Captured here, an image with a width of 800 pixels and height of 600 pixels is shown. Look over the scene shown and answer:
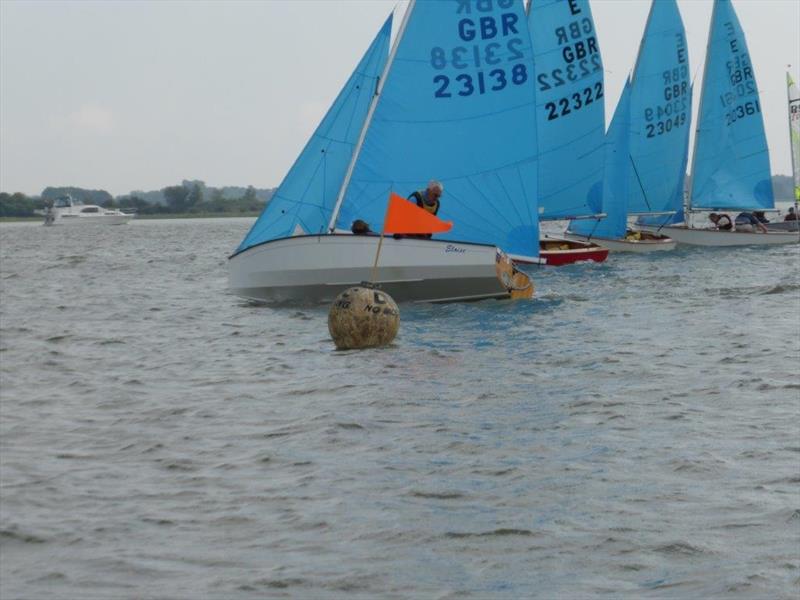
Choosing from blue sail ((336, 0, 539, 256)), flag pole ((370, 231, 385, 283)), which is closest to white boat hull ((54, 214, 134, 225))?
blue sail ((336, 0, 539, 256))

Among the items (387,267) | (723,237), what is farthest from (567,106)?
(387,267)

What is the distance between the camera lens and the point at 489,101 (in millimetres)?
22500

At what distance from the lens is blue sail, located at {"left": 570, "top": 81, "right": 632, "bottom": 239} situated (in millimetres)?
40031

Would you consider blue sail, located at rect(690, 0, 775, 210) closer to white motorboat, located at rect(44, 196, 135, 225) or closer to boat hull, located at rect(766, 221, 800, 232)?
boat hull, located at rect(766, 221, 800, 232)

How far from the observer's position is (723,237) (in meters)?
45.5

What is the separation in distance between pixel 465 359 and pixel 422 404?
3.05 meters

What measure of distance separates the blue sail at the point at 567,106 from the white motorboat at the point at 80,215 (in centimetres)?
10999

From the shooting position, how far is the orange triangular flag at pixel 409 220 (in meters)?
19.2

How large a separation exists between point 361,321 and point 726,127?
3520 centimetres

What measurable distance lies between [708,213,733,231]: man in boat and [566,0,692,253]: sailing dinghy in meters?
1.73

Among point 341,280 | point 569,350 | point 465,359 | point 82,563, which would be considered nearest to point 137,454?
point 82,563

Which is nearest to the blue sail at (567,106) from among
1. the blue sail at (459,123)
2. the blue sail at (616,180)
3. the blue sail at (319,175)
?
the blue sail at (616,180)

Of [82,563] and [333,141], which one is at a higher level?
[333,141]

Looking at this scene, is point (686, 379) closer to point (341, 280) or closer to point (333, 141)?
point (341, 280)
